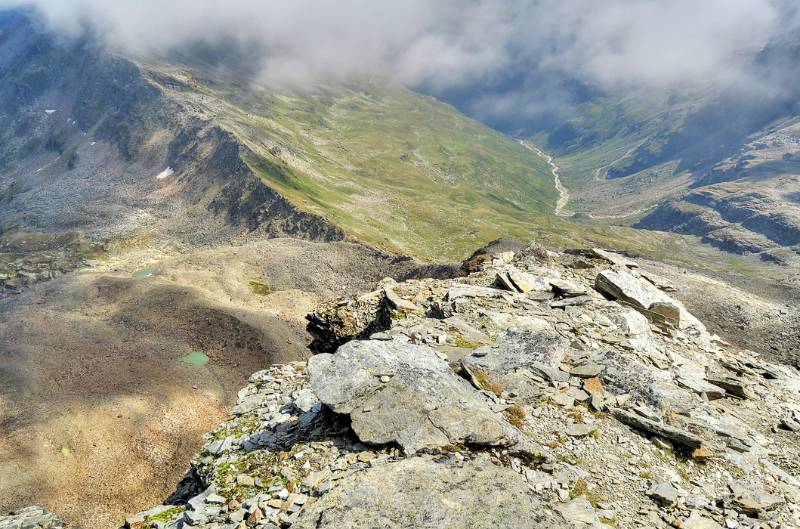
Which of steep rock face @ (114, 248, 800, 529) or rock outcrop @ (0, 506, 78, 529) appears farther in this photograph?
rock outcrop @ (0, 506, 78, 529)

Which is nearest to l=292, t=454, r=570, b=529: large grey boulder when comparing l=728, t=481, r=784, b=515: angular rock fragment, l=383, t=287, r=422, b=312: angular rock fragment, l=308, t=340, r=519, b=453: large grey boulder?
l=308, t=340, r=519, b=453: large grey boulder

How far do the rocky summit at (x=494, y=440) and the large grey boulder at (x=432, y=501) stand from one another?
0.14 ft

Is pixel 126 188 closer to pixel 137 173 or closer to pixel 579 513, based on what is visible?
pixel 137 173

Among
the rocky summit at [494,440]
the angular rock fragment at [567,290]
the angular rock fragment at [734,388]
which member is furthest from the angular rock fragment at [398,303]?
the angular rock fragment at [734,388]

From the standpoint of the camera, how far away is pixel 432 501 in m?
11.5

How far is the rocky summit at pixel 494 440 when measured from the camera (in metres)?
12.2

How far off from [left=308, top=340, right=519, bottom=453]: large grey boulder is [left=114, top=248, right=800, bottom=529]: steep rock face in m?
0.06

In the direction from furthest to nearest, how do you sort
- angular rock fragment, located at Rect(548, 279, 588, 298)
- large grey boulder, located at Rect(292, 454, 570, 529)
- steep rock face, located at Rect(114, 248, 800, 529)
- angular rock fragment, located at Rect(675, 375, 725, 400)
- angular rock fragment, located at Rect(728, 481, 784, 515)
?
angular rock fragment, located at Rect(548, 279, 588, 298)
angular rock fragment, located at Rect(675, 375, 725, 400)
angular rock fragment, located at Rect(728, 481, 784, 515)
steep rock face, located at Rect(114, 248, 800, 529)
large grey boulder, located at Rect(292, 454, 570, 529)

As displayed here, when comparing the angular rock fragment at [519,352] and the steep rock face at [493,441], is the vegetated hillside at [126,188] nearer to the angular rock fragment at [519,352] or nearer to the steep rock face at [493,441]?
A: the angular rock fragment at [519,352]

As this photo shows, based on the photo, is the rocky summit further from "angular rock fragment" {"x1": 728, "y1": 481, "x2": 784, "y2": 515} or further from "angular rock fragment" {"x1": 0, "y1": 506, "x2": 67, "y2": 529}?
"angular rock fragment" {"x1": 0, "y1": 506, "x2": 67, "y2": 529}

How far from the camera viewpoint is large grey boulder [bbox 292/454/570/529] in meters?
11.0

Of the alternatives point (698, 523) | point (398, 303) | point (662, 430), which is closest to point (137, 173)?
point (398, 303)

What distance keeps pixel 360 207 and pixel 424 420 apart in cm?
17750

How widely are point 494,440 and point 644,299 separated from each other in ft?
78.9
